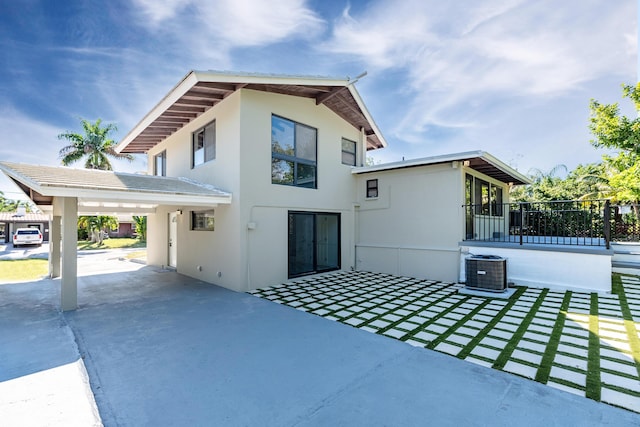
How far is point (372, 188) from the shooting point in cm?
1055

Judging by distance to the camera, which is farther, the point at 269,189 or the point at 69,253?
the point at 269,189

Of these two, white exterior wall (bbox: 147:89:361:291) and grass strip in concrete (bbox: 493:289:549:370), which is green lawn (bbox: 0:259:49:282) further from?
grass strip in concrete (bbox: 493:289:549:370)

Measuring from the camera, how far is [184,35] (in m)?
9.04

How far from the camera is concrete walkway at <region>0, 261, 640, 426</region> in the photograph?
8.51ft

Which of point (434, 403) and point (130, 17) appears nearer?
point (434, 403)

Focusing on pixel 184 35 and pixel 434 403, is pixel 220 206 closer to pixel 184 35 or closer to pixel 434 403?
pixel 184 35

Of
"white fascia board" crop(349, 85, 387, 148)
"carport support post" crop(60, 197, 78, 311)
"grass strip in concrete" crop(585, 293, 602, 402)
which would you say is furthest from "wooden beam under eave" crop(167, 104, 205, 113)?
"grass strip in concrete" crop(585, 293, 602, 402)

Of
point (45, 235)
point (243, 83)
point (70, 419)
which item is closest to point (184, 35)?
point (243, 83)

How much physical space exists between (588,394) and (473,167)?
771cm

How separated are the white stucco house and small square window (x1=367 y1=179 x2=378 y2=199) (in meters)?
0.04

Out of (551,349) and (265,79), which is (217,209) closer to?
(265,79)

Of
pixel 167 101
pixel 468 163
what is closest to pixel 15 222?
pixel 167 101

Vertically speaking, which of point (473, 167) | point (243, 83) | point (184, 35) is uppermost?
point (184, 35)

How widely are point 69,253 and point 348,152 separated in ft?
28.0
